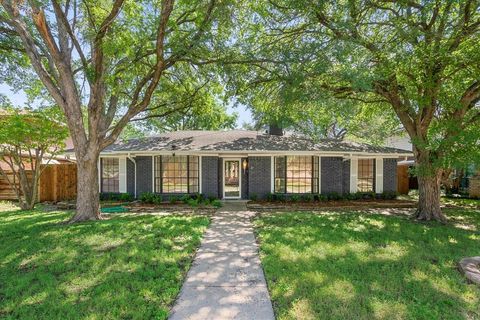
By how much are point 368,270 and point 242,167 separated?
931cm

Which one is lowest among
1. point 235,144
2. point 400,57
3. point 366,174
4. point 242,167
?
point 366,174

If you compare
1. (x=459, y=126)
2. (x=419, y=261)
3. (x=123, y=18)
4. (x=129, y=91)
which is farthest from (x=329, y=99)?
(x=129, y=91)

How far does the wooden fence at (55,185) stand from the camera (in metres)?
13.5

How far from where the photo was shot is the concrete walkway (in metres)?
3.53

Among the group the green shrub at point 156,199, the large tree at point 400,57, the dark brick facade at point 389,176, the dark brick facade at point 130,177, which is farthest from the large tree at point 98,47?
the dark brick facade at point 389,176

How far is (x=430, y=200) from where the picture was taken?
9250 mm

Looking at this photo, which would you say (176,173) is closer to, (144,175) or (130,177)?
(144,175)

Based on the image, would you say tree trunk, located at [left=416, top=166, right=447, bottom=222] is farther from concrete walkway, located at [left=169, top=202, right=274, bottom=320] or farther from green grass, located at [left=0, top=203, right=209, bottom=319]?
green grass, located at [left=0, top=203, right=209, bottom=319]

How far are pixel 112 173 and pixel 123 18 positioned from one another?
8.05 m

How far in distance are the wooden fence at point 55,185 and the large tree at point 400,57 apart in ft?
37.4

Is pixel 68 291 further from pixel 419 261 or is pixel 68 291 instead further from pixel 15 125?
pixel 15 125

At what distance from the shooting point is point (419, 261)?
207 inches

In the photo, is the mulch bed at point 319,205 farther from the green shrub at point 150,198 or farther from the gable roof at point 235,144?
the green shrub at point 150,198

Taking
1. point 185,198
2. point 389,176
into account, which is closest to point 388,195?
point 389,176
